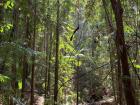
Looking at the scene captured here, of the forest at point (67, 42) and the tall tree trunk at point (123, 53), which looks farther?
the forest at point (67, 42)

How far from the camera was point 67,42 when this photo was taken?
46.4 ft

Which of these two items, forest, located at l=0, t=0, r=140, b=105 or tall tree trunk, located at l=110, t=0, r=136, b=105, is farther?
forest, located at l=0, t=0, r=140, b=105

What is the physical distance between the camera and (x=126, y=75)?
4090 mm

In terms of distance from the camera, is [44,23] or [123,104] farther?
[44,23]

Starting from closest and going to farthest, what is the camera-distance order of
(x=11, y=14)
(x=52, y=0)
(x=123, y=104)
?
(x=123, y=104) < (x=11, y=14) < (x=52, y=0)

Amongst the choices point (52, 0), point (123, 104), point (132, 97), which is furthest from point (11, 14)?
point (132, 97)

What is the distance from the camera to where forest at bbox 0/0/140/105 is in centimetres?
436

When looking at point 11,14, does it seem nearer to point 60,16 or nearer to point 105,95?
point 60,16

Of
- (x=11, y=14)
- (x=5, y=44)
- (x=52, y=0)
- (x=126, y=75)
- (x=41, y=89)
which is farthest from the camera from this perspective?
(x=41, y=89)

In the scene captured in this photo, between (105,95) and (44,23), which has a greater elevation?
(44,23)

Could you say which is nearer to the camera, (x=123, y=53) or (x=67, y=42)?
(x=123, y=53)

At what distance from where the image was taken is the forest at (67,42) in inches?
172

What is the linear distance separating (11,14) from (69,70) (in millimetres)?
5952

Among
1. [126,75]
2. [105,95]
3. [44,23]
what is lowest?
[105,95]
